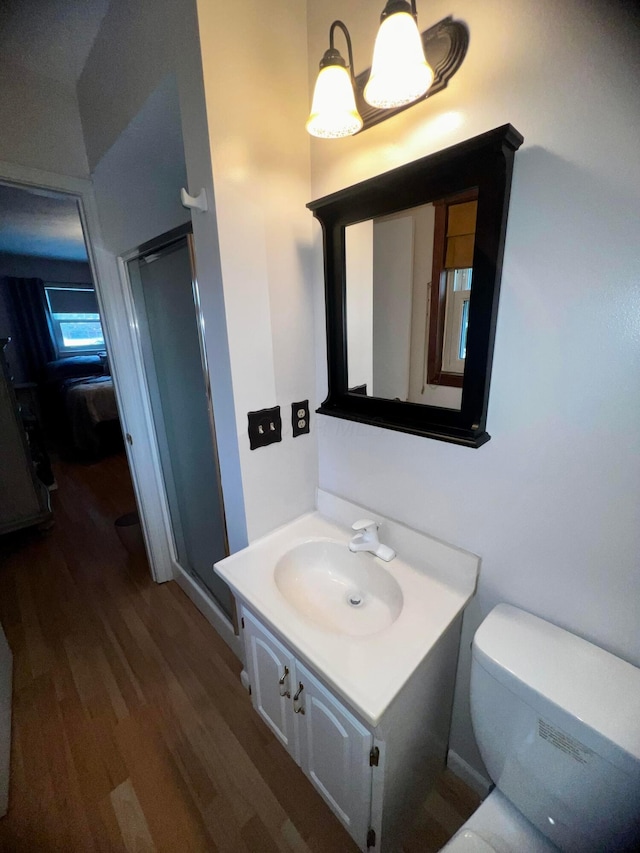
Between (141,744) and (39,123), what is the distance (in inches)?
105

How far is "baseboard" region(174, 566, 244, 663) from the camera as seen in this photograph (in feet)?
5.47

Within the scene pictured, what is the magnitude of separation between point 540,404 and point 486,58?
771 millimetres

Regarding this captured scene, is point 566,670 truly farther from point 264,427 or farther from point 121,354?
point 121,354

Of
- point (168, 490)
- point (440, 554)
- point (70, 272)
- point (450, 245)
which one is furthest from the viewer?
point (70, 272)

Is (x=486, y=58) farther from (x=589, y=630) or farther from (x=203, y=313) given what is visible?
(x=589, y=630)

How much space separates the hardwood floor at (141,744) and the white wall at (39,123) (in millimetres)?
2320

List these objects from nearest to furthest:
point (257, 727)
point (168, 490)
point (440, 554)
→ point (440, 554) < point (257, 727) < point (168, 490)

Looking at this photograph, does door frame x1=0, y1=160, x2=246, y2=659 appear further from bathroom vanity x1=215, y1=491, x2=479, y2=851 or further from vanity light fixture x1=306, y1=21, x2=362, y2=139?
vanity light fixture x1=306, y1=21, x2=362, y2=139

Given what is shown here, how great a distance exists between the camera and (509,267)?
0.76 meters

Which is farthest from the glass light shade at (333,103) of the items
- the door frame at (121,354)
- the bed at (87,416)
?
the bed at (87,416)

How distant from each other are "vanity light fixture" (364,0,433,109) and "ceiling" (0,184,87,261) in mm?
1693

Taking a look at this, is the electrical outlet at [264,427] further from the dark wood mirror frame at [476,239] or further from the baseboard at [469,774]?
the baseboard at [469,774]

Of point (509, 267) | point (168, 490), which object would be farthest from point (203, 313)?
point (168, 490)

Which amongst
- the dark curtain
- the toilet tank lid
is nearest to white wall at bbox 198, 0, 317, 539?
the toilet tank lid
